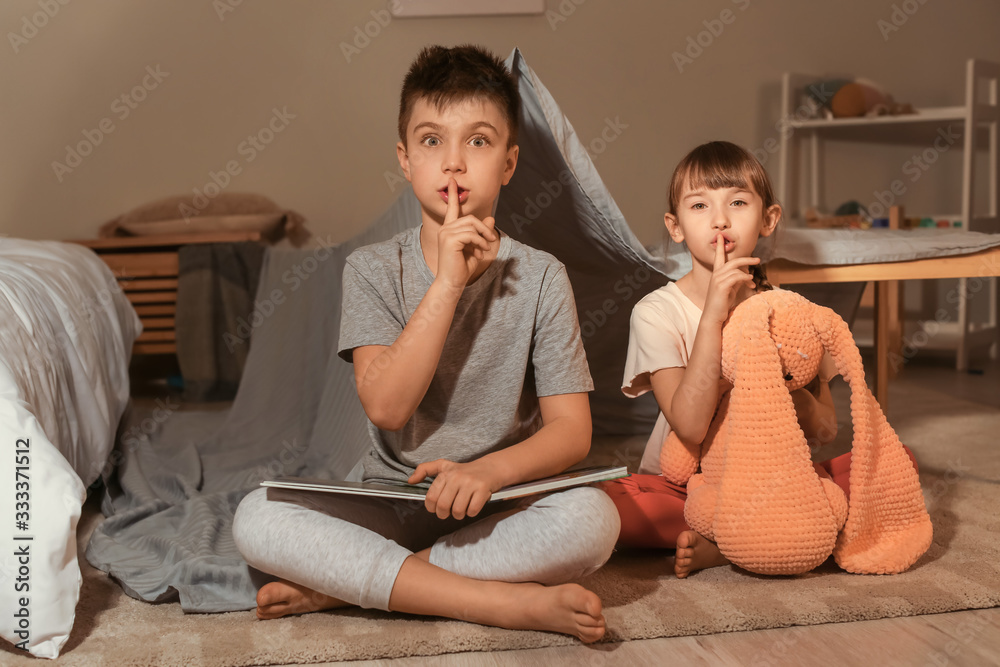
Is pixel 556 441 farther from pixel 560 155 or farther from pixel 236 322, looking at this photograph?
pixel 236 322

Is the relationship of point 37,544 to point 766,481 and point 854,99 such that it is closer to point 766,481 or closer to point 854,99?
point 766,481

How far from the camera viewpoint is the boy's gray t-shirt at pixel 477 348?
2.77ft

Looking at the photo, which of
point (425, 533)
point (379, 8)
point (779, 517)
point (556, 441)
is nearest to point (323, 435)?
point (425, 533)

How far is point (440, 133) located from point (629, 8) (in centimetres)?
218

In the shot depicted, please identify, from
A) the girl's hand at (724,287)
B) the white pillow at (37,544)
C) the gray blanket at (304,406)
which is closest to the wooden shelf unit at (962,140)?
the gray blanket at (304,406)

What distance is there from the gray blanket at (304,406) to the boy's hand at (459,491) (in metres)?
0.25

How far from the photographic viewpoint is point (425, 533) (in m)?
0.87

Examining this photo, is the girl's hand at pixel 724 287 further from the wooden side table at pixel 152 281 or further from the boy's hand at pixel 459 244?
the wooden side table at pixel 152 281

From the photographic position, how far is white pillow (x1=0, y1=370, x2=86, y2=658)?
69 centimetres

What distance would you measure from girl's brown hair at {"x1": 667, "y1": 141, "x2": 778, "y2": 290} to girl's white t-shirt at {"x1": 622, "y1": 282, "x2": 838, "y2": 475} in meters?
0.13

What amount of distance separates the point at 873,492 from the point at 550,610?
0.40 meters

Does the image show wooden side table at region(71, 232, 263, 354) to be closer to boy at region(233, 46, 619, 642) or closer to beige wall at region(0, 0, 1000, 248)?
beige wall at region(0, 0, 1000, 248)

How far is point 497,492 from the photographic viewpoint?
718mm

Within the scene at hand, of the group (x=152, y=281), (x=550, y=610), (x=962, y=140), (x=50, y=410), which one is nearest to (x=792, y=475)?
(x=550, y=610)
